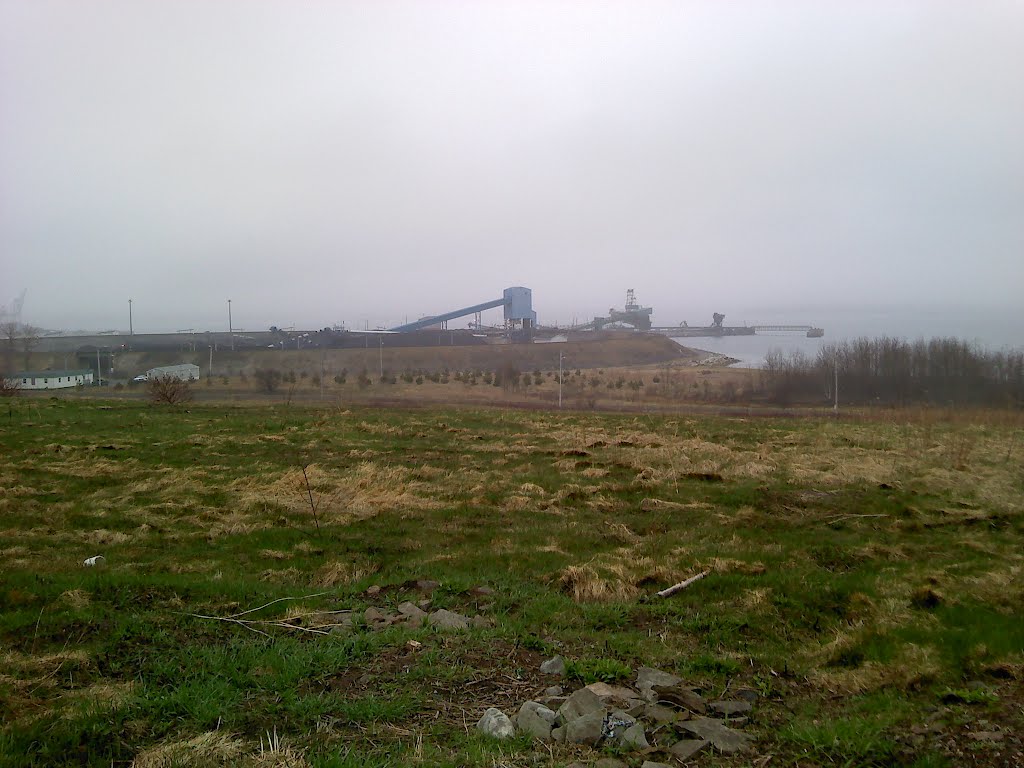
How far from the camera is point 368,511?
977 centimetres

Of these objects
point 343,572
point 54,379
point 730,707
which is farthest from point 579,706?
point 54,379

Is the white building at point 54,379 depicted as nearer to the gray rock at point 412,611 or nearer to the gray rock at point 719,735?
the gray rock at point 412,611

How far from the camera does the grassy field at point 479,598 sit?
3.53m

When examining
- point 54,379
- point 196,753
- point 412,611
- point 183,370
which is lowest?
point 412,611

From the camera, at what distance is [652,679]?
432 centimetres

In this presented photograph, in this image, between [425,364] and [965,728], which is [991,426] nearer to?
[965,728]

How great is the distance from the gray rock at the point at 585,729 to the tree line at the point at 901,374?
32253mm

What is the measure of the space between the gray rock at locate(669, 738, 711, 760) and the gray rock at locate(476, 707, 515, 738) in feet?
2.69

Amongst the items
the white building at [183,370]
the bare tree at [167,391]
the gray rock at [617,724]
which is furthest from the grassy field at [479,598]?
the white building at [183,370]

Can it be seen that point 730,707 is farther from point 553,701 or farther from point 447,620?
point 447,620

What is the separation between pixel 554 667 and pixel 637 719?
2.68 feet

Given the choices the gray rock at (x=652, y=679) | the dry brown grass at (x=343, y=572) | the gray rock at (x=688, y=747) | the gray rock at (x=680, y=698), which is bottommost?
the dry brown grass at (x=343, y=572)

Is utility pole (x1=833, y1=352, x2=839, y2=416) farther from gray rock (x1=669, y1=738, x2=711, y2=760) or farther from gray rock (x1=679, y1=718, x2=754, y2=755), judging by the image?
gray rock (x1=669, y1=738, x2=711, y2=760)

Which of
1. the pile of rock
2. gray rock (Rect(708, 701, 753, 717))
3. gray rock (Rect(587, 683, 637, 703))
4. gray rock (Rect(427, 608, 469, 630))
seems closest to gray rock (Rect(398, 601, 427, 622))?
gray rock (Rect(427, 608, 469, 630))
